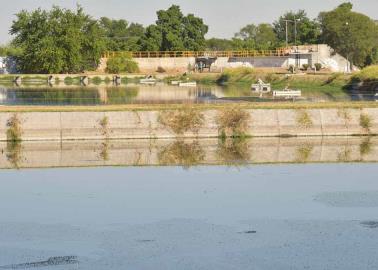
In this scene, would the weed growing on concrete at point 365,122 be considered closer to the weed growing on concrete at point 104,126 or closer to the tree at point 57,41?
the weed growing on concrete at point 104,126

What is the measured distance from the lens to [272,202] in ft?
86.9

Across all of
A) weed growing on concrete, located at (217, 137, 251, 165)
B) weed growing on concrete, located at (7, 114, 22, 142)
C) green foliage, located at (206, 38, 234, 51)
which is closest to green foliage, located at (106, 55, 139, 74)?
green foliage, located at (206, 38, 234, 51)

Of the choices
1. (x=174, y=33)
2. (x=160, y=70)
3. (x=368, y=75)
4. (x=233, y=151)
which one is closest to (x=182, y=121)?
(x=233, y=151)

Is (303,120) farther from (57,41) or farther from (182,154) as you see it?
(57,41)

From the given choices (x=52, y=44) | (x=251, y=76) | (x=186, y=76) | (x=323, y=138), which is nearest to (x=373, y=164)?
(x=323, y=138)

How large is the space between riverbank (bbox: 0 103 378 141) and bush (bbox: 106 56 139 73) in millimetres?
97511

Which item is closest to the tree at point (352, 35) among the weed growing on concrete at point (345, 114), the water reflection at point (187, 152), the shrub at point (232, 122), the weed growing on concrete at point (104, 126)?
the weed growing on concrete at point (345, 114)

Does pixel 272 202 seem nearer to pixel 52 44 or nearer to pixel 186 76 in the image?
pixel 186 76

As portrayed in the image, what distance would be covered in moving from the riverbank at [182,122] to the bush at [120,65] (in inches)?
3839

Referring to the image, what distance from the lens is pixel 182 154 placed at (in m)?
37.6

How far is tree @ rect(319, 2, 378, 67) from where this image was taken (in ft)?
439

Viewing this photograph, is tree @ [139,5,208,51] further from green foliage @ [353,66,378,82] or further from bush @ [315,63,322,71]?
green foliage @ [353,66,378,82]

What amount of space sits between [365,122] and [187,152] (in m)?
10.6

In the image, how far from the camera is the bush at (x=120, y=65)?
141500 mm
